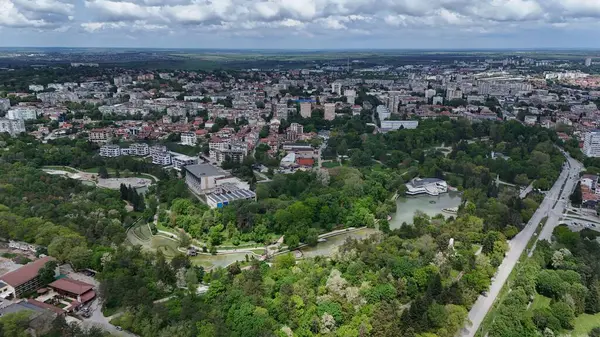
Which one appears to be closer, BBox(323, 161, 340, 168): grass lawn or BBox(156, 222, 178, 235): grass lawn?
BBox(156, 222, 178, 235): grass lawn

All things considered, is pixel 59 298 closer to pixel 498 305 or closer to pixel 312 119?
pixel 498 305

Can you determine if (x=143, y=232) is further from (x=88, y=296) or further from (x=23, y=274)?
(x=88, y=296)

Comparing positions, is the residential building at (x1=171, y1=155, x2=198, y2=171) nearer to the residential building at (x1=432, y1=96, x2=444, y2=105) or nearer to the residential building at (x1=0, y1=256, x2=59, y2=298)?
the residential building at (x1=0, y1=256, x2=59, y2=298)

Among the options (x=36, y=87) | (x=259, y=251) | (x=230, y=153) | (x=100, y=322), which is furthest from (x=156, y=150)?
(x=36, y=87)

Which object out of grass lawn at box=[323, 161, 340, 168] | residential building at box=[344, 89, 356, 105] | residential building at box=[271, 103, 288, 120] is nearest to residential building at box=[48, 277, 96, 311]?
grass lawn at box=[323, 161, 340, 168]

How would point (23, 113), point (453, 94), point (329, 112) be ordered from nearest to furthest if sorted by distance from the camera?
1. point (23, 113)
2. point (329, 112)
3. point (453, 94)

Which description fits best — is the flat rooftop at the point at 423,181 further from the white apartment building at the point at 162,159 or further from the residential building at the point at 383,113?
the residential building at the point at 383,113
